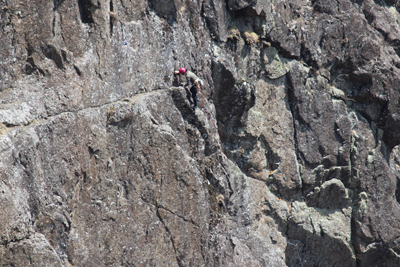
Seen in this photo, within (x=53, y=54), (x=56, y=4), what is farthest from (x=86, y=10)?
(x=53, y=54)

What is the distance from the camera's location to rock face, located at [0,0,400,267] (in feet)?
33.7

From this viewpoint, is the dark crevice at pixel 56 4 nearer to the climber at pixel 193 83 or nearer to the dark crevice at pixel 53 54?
the dark crevice at pixel 53 54

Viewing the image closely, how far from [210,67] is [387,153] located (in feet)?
46.4

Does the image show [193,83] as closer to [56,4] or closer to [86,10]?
[86,10]

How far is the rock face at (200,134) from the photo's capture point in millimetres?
10266

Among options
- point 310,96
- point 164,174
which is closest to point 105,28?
point 164,174

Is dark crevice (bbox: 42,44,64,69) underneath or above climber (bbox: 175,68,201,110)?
underneath

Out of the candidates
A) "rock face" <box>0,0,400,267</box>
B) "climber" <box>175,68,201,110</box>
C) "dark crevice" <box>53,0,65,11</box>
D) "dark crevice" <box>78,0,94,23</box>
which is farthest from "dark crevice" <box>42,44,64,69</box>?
"climber" <box>175,68,201,110</box>

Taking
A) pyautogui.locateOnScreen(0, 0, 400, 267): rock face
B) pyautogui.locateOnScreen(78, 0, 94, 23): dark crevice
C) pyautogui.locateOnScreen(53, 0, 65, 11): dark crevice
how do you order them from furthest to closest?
pyautogui.locateOnScreen(78, 0, 94, 23): dark crevice
pyautogui.locateOnScreen(53, 0, 65, 11): dark crevice
pyautogui.locateOnScreen(0, 0, 400, 267): rock face

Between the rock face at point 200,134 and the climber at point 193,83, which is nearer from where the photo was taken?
the rock face at point 200,134

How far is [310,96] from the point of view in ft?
71.3

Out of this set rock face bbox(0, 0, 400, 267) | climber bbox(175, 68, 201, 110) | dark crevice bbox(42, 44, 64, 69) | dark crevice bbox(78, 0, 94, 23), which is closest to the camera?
rock face bbox(0, 0, 400, 267)

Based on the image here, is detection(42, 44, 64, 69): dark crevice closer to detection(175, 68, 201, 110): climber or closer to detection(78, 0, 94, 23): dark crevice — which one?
detection(78, 0, 94, 23): dark crevice

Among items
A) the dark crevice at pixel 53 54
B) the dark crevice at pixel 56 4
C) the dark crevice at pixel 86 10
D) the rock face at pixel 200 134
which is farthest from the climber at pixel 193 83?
the dark crevice at pixel 56 4
